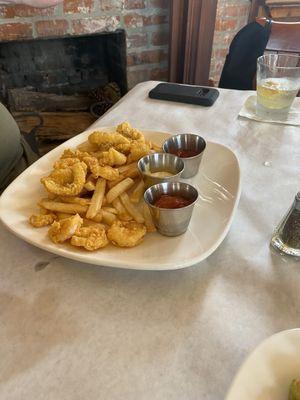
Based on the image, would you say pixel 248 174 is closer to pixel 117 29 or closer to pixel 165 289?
pixel 165 289

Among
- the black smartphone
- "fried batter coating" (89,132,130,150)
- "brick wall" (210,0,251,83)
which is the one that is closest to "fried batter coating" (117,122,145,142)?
"fried batter coating" (89,132,130,150)

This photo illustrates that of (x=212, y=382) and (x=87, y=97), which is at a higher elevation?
(x=212, y=382)

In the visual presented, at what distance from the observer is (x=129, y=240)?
0.61 metres

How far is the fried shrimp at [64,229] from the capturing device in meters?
0.61

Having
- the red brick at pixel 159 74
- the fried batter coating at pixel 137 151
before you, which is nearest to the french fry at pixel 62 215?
the fried batter coating at pixel 137 151

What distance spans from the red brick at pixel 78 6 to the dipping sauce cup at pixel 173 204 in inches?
63.3

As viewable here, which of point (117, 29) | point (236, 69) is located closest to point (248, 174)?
point (236, 69)

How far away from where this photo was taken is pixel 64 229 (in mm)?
Answer: 612

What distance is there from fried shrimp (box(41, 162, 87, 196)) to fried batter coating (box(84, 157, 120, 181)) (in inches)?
0.9

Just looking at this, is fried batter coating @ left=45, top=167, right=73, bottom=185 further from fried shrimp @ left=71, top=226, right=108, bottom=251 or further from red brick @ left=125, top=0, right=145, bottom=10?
red brick @ left=125, top=0, right=145, bottom=10

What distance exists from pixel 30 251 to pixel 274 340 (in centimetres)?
45

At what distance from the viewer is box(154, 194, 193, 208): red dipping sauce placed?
66cm

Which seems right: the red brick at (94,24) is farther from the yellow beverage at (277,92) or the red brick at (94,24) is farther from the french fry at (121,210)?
the french fry at (121,210)

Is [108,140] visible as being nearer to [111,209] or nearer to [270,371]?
[111,209]
